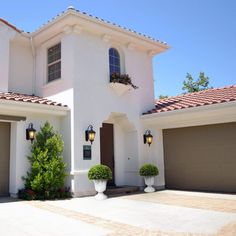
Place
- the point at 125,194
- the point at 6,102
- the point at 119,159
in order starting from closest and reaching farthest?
the point at 6,102
the point at 125,194
the point at 119,159

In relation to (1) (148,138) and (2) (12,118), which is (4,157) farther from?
(1) (148,138)

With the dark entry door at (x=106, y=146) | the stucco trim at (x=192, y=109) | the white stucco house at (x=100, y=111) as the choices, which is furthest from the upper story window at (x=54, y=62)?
the stucco trim at (x=192, y=109)

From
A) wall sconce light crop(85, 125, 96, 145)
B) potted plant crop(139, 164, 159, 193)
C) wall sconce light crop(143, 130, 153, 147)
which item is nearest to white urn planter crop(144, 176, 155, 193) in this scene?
potted plant crop(139, 164, 159, 193)

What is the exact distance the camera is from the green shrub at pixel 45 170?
31.9 ft

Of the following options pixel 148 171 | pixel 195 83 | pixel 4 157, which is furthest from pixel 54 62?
pixel 195 83

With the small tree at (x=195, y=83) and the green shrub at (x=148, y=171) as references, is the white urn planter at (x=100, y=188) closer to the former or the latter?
the green shrub at (x=148, y=171)

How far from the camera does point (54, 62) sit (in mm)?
12172

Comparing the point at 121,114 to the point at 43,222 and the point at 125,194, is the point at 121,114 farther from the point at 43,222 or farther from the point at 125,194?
the point at 43,222

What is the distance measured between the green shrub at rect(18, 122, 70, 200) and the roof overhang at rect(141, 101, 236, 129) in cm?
→ 429

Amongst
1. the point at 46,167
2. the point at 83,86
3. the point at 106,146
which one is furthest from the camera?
the point at 106,146

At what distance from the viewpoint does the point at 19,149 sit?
33.1ft

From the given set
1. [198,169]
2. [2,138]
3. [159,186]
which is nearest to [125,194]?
[159,186]

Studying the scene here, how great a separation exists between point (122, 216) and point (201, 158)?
18.6 ft

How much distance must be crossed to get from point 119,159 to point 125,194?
2.08 metres
